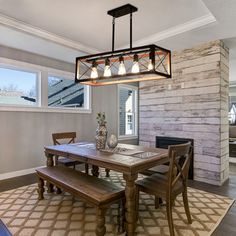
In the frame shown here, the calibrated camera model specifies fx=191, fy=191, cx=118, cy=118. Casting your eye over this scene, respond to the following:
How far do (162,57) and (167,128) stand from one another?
7.20ft

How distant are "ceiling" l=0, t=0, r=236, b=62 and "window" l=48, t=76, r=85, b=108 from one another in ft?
2.67

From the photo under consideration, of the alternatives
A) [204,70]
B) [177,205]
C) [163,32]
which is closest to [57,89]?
[163,32]

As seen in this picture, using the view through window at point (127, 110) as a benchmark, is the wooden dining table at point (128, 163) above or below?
below

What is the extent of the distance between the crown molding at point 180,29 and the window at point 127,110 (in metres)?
2.50

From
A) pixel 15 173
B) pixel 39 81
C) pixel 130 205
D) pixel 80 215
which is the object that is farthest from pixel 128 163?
pixel 39 81

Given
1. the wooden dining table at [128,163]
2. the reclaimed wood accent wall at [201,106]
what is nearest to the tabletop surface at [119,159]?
the wooden dining table at [128,163]

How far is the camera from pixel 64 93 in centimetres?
484

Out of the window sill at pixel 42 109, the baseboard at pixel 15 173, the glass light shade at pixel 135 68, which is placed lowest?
the baseboard at pixel 15 173

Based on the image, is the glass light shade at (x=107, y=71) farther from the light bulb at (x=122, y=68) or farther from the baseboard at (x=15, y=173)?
the baseboard at (x=15, y=173)

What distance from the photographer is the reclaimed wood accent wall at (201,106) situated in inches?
140

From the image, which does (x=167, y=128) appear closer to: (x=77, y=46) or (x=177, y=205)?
(x=177, y=205)

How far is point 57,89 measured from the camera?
15.4ft

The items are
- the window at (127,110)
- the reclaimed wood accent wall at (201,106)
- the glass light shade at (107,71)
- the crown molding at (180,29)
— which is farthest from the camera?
the window at (127,110)

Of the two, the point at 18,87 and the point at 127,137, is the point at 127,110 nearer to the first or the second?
the point at 127,137
